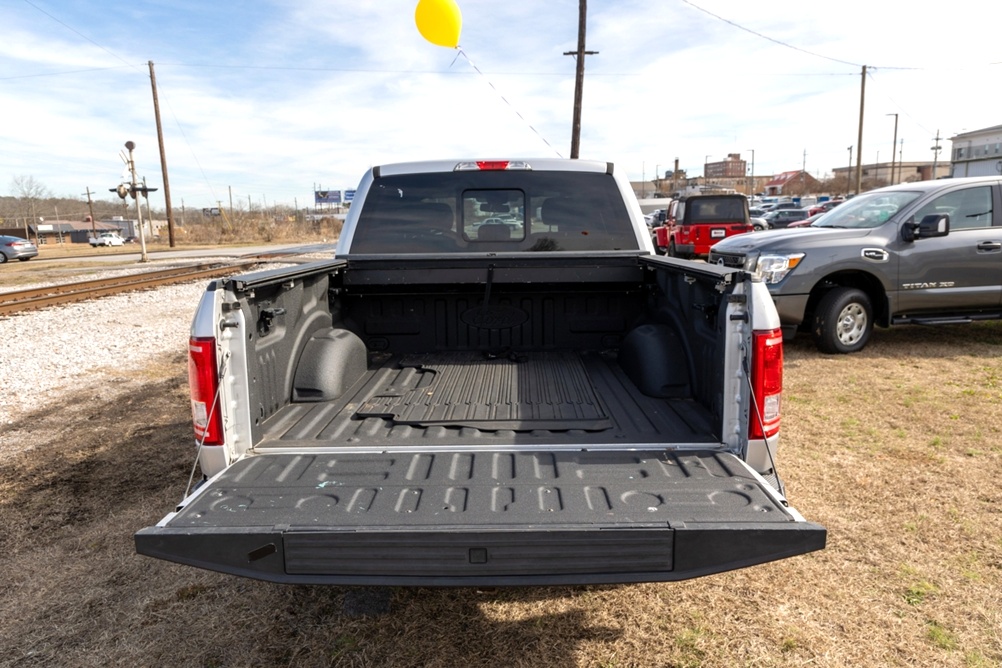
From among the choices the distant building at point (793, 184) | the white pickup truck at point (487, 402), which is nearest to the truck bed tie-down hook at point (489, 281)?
the white pickup truck at point (487, 402)

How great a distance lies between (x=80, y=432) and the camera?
208 inches

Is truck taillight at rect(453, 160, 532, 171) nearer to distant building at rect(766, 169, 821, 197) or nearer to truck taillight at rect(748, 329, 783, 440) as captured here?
truck taillight at rect(748, 329, 783, 440)

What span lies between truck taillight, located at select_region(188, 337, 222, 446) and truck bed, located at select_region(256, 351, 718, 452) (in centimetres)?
25

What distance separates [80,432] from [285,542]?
13.9ft

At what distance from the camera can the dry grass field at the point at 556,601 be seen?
265 cm

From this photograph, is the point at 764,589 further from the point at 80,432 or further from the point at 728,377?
the point at 80,432

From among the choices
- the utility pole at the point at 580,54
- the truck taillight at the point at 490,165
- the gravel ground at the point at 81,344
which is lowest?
the gravel ground at the point at 81,344

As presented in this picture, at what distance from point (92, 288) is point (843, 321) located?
15.1 meters

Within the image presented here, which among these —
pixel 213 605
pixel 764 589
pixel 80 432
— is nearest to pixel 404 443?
pixel 213 605

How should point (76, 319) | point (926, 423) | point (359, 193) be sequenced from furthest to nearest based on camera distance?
point (76, 319)
point (926, 423)
point (359, 193)

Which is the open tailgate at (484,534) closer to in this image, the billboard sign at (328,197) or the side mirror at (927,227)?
the side mirror at (927,227)

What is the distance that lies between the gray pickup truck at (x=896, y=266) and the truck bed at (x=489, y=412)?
423 centimetres

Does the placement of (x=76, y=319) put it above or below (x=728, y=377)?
below

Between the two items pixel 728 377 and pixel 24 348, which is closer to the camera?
pixel 728 377
